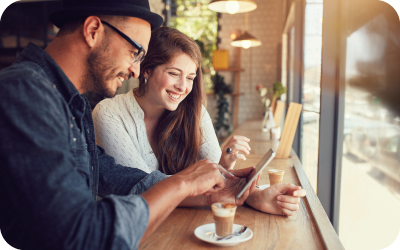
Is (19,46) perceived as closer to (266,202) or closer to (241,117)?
(241,117)

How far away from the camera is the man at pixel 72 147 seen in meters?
0.77

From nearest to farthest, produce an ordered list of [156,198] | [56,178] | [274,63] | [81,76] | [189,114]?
1. [56,178]
2. [156,198]
3. [81,76]
4. [189,114]
5. [274,63]

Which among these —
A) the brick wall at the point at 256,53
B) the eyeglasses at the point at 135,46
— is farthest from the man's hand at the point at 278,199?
the brick wall at the point at 256,53

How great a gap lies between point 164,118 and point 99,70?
3.06ft

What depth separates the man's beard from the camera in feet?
3.67

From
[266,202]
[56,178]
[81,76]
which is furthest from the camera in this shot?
[266,202]

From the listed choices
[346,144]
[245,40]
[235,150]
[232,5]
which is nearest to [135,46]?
[235,150]

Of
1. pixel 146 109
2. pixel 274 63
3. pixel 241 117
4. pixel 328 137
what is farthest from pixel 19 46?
pixel 328 137

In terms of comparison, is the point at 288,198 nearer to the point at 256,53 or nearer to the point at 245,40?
the point at 245,40

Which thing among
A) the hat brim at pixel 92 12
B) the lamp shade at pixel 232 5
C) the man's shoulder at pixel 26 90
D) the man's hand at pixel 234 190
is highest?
the lamp shade at pixel 232 5

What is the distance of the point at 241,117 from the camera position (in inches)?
323

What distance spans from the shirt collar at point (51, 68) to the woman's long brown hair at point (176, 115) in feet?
2.92

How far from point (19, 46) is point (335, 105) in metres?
8.13

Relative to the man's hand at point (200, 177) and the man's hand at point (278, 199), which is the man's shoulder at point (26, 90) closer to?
the man's hand at point (200, 177)
